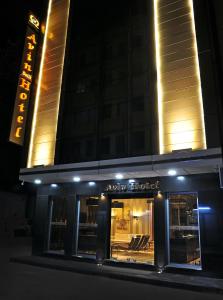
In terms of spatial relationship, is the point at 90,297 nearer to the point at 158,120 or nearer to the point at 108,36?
the point at 158,120

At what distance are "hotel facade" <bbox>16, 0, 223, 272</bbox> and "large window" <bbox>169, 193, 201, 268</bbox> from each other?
0.04m

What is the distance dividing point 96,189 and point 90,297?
644cm

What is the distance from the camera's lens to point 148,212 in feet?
45.3

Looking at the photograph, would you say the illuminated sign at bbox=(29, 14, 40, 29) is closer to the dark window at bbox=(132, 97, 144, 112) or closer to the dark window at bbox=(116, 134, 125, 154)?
the dark window at bbox=(132, 97, 144, 112)

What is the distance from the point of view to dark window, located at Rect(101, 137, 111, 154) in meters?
14.1

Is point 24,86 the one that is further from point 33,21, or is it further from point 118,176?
point 118,176

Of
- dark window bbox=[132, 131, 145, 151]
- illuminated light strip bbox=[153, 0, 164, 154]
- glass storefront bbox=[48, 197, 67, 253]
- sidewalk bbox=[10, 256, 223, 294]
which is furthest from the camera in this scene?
glass storefront bbox=[48, 197, 67, 253]

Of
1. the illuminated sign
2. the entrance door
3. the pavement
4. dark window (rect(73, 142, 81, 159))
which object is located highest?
the illuminated sign

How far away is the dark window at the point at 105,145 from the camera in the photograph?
46.4 feet

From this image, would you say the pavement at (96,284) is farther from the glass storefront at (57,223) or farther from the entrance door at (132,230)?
the glass storefront at (57,223)

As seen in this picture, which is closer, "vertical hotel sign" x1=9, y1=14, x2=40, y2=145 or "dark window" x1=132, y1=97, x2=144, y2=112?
"dark window" x1=132, y1=97, x2=144, y2=112

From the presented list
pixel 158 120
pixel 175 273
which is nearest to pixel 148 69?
pixel 158 120

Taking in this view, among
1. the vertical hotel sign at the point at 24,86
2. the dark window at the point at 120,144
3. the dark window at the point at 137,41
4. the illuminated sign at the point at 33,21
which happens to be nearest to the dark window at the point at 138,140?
the dark window at the point at 120,144

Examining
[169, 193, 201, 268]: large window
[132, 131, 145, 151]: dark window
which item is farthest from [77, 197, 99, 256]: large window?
[169, 193, 201, 268]: large window
